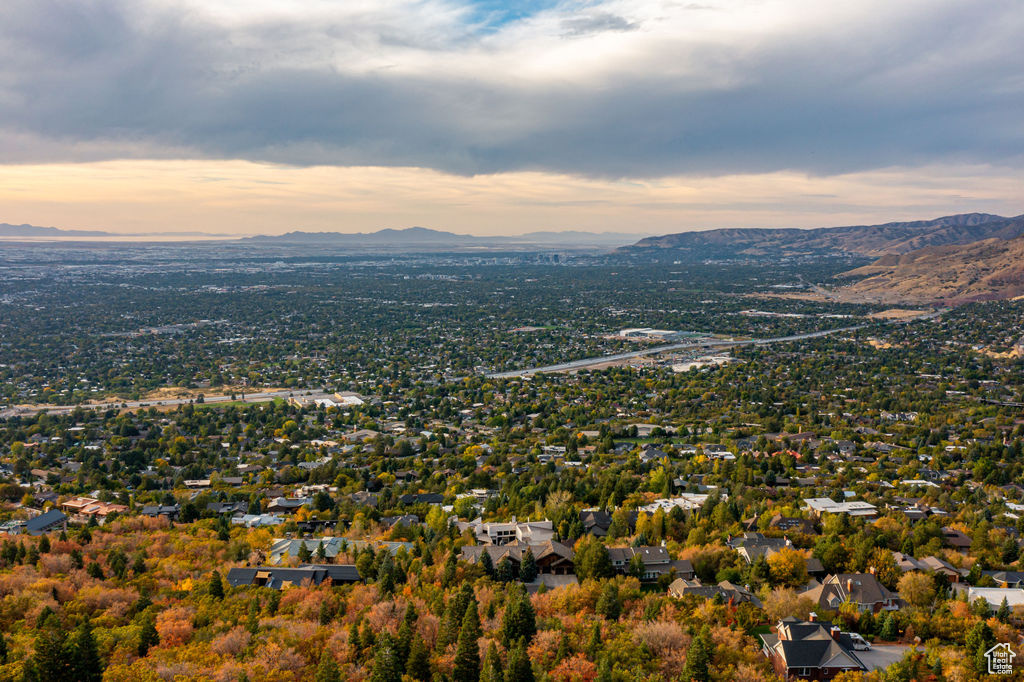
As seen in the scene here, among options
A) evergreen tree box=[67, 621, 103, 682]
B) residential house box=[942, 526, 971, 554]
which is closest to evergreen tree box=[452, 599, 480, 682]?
evergreen tree box=[67, 621, 103, 682]

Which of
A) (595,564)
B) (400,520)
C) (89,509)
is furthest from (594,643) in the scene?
(89,509)

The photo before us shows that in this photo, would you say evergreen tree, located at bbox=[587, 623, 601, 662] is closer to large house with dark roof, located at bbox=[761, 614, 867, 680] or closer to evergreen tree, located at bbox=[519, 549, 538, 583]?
large house with dark roof, located at bbox=[761, 614, 867, 680]

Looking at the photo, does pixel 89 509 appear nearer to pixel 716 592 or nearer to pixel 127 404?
pixel 716 592

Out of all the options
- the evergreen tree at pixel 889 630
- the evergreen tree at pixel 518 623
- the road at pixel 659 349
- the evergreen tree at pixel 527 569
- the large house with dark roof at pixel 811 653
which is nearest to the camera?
the large house with dark roof at pixel 811 653

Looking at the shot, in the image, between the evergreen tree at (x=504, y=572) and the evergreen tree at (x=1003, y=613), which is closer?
the evergreen tree at (x=1003, y=613)

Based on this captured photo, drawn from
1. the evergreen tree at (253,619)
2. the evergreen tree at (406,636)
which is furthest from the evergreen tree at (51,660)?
the evergreen tree at (406,636)

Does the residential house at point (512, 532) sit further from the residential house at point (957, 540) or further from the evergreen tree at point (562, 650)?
the residential house at point (957, 540)
